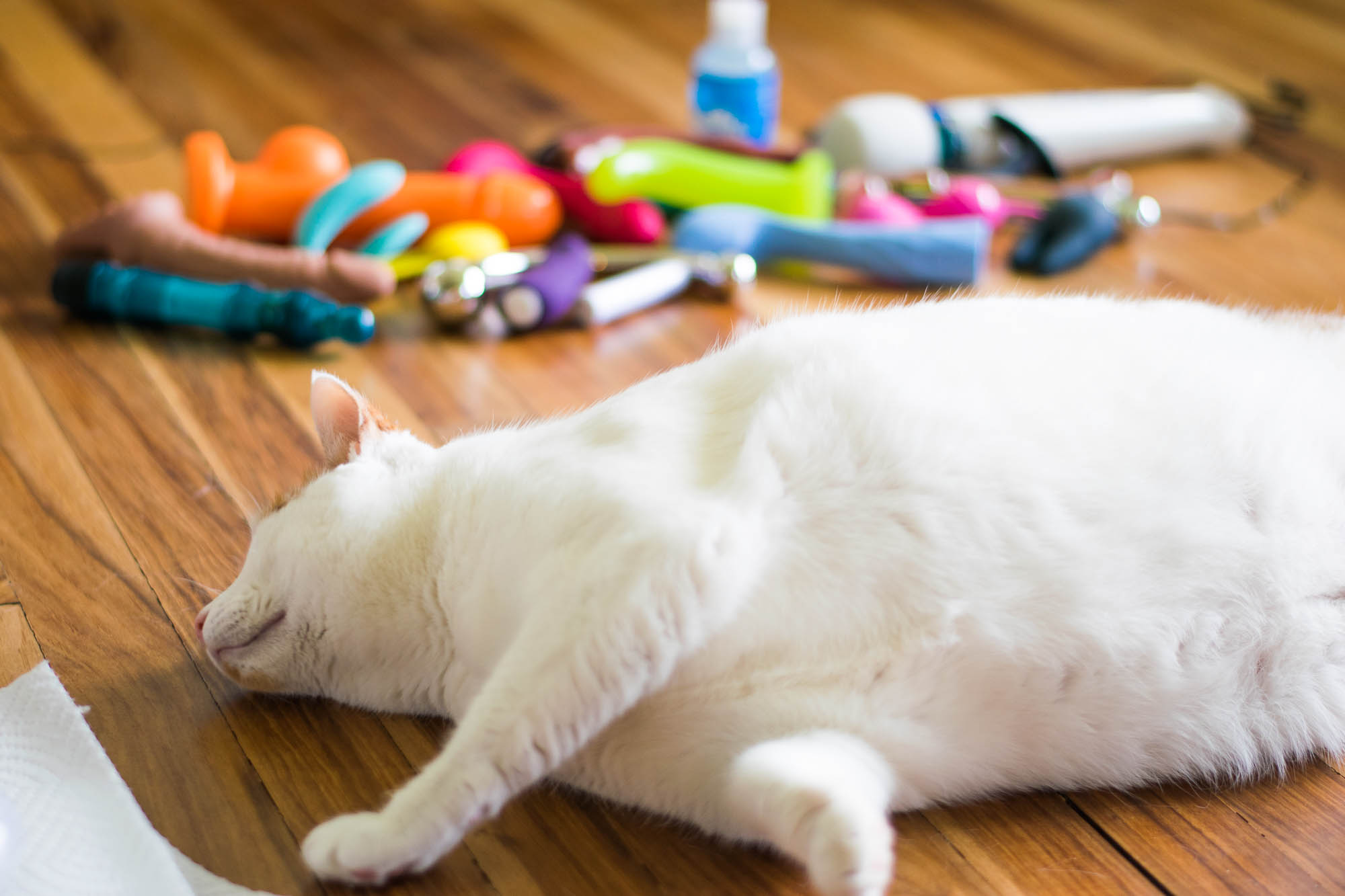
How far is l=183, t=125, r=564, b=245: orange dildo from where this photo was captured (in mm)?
1864

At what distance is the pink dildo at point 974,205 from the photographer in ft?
6.70

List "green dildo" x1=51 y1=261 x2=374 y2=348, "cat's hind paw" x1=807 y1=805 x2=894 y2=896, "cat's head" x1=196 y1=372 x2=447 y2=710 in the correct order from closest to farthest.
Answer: "cat's hind paw" x1=807 y1=805 x2=894 y2=896 → "cat's head" x1=196 y1=372 x2=447 y2=710 → "green dildo" x1=51 y1=261 x2=374 y2=348

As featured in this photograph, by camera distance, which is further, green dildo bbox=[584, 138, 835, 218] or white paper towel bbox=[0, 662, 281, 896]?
green dildo bbox=[584, 138, 835, 218]

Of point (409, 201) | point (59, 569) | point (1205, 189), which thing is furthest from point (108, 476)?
point (1205, 189)

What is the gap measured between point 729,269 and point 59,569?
0.97 meters

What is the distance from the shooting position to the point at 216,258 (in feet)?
5.63

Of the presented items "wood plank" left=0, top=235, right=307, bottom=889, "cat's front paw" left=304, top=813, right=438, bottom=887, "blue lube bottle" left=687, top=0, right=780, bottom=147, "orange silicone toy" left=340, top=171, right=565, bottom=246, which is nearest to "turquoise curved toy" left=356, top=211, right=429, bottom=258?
"orange silicone toy" left=340, top=171, right=565, bottom=246

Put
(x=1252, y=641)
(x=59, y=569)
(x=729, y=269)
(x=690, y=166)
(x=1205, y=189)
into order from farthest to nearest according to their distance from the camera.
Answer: (x=1205, y=189) < (x=690, y=166) < (x=729, y=269) < (x=59, y=569) < (x=1252, y=641)

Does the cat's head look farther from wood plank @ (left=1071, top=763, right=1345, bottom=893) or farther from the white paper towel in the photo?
wood plank @ (left=1071, top=763, right=1345, bottom=893)

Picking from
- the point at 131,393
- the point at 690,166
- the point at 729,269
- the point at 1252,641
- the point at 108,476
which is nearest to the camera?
the point at 1252,641

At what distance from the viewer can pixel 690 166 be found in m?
2.00

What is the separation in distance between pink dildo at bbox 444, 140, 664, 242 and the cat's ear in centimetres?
84

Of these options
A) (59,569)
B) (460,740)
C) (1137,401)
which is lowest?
(59,569)

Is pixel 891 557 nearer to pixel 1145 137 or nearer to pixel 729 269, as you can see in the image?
pixel 729 269
